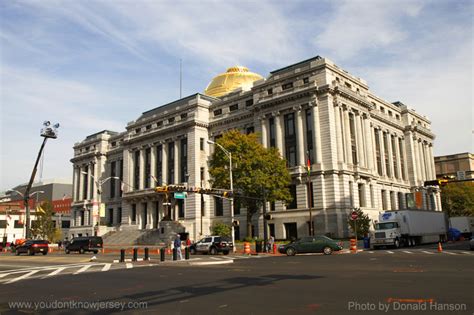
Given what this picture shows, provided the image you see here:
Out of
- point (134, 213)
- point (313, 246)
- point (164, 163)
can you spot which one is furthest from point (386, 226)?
point (134, 213)

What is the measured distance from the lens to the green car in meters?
34.4

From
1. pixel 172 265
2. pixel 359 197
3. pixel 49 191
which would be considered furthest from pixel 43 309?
pixel 49 191

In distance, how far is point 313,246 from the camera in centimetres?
3491

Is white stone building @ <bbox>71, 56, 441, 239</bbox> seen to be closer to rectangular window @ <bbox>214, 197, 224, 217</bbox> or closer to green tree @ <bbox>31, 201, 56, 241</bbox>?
rectangular window @ <bbox>214, 197, 224, 217</bbox>

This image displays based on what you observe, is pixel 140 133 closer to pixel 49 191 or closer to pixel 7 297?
pixel 7 297

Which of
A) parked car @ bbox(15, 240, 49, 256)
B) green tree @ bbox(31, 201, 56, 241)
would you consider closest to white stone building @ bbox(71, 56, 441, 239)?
parked car @ bbox(15, 240, 49, 256)

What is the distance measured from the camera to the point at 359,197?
202ft

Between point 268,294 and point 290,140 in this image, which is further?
point 290,140

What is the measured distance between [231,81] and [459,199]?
54265 mm

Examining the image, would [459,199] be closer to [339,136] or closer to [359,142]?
[359,142]

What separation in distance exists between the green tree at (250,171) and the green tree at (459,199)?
1839 inches

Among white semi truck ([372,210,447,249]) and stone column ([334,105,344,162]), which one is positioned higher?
stone column ([334,105,344,162])

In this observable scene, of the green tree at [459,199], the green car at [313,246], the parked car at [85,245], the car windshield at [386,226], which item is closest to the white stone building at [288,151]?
the green tree at [459,199]

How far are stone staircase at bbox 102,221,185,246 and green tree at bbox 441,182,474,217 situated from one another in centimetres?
5426
